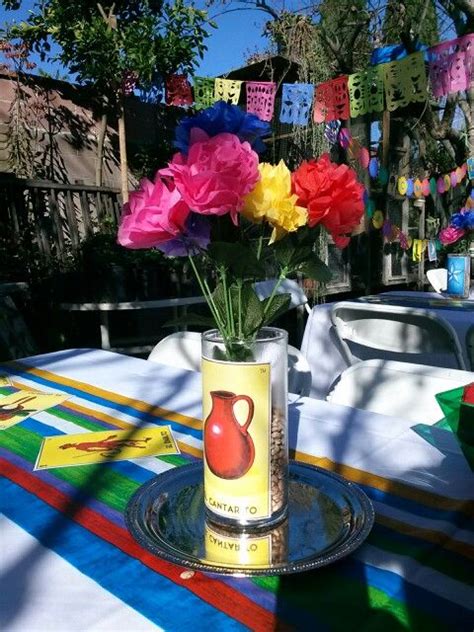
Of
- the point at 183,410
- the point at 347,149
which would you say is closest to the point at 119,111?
the point at 347,149

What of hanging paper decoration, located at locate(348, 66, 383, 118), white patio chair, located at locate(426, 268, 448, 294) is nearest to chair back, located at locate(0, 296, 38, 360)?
white patio chair, located at locate(426, 268, 448, 294)

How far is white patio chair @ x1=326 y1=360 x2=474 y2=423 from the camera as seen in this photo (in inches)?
42.4

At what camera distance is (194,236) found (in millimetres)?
561

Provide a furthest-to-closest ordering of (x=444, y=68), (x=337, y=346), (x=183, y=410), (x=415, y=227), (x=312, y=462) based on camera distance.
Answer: (x=415, y=227) → (x=444, y=68) → (x=337, y=346) → (x=183, y=410) → (x=312, y=462)

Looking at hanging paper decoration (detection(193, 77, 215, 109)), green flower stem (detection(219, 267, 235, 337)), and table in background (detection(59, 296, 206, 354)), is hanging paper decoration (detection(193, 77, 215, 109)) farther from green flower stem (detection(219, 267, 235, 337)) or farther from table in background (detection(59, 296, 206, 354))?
green flower stem (detection(219, 267, 235, 337))

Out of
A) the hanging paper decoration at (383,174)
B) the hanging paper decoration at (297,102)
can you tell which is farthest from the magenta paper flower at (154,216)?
the hanging paper decoration at (383,174)

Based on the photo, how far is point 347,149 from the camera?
4789 millimetres

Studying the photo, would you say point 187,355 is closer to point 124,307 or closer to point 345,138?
point 124,307

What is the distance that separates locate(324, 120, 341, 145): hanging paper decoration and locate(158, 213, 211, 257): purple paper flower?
4.71m

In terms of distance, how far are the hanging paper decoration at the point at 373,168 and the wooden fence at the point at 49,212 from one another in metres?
2.31

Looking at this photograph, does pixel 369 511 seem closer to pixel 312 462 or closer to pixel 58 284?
pixel 312 462

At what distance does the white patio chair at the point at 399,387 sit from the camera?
108 cm

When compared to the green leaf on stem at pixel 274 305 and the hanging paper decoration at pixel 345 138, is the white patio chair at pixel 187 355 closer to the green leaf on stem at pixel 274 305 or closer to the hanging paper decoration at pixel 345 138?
the green leaf on stem at pixel 274 305

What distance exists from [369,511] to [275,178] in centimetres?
37
